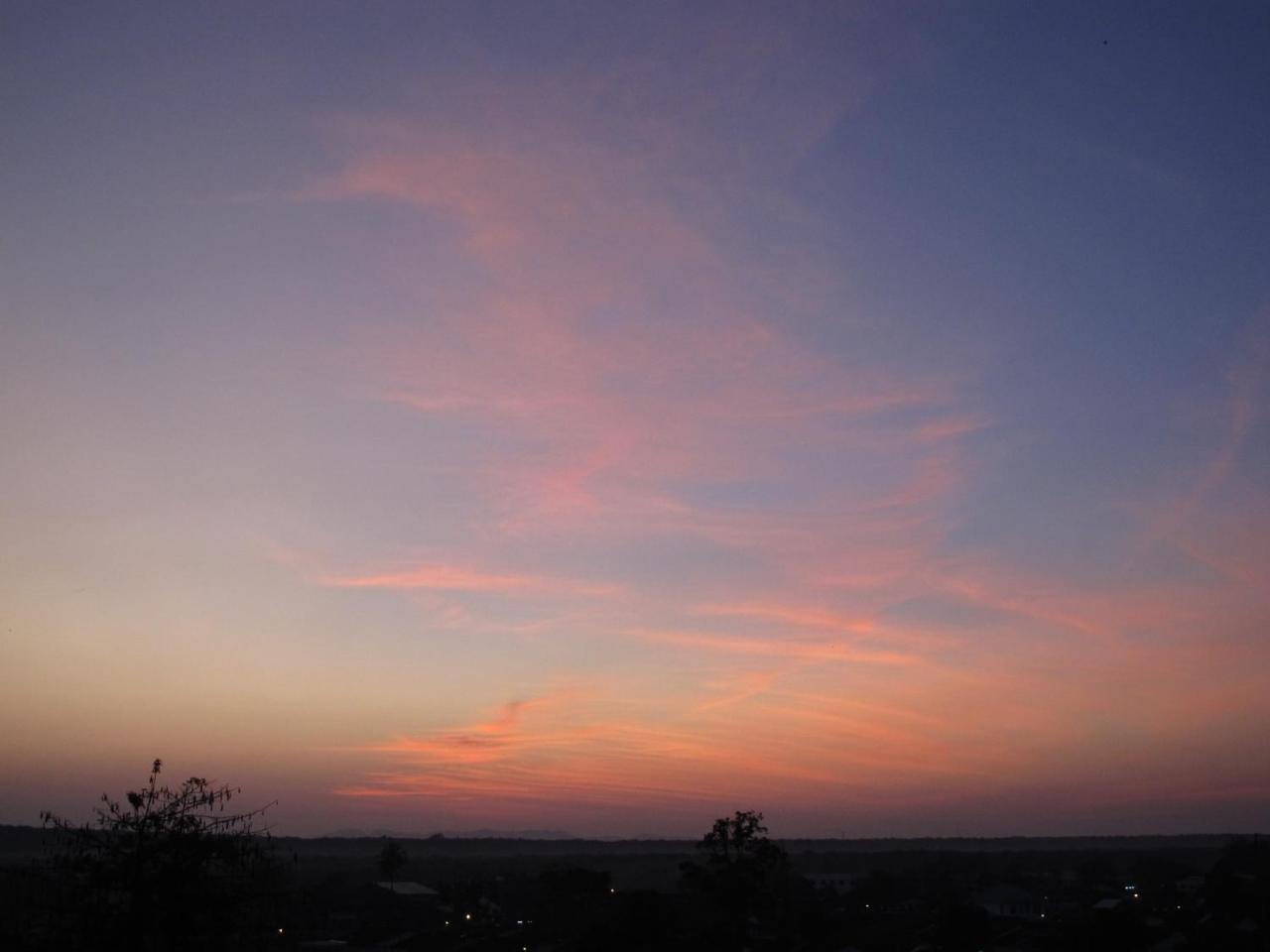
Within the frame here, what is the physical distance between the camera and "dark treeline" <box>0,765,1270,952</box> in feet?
36.8

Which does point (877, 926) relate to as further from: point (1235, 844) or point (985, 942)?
point (1235, 844)

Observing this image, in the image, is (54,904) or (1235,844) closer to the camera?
(54,904)

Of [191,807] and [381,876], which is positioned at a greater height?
[191,807]

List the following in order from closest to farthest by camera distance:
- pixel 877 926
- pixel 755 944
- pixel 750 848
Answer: pixel 750 848 < pixel 755 944 < pixel 877 926

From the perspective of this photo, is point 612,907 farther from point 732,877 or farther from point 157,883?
point 157,883

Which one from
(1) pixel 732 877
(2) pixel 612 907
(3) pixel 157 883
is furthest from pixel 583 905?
(3) pixel 157 883

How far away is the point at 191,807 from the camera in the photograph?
38.1 feet

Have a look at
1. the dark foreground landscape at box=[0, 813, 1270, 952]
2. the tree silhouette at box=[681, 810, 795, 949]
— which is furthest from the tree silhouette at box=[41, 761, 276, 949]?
the tree silhouette at box=[681, 810, 795, 949]

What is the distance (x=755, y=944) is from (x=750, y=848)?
13.8 metres

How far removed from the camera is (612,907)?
195 ft

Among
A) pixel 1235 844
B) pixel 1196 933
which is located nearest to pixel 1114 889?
pixel 1235 844

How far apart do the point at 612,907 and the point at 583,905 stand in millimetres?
13009

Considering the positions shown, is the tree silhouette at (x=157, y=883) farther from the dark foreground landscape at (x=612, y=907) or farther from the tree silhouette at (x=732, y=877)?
the tree silhouette at (x=732, y=877)

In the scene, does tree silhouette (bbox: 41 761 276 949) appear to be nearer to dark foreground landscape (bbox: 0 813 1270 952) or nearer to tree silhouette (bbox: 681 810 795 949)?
dark foreground landscape (bbox: 0 813 1270 952)
